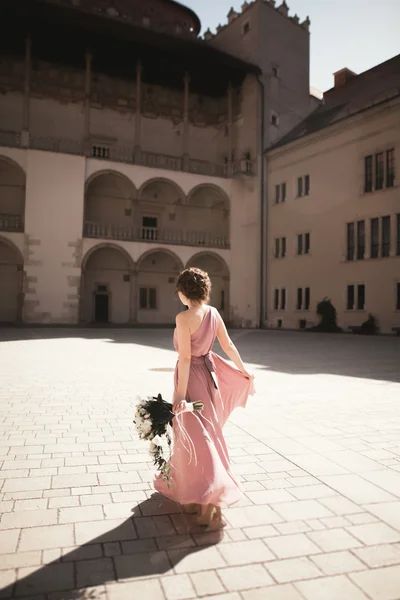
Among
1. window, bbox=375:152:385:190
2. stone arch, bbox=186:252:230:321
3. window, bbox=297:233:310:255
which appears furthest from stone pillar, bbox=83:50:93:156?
window, bbox=375:152:385:190

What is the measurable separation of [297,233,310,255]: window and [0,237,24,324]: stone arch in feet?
56.4

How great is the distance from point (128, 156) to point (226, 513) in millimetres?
31876

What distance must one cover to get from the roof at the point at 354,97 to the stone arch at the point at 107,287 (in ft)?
41.8

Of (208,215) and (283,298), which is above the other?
(208,215)

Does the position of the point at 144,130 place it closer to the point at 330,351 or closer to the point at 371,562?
the point at 330,351

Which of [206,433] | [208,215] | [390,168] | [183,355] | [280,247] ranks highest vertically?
[390,168]

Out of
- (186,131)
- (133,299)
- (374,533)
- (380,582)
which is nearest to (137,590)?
(380,582)

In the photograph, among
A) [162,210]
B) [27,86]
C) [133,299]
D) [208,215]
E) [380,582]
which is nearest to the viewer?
[380,582]

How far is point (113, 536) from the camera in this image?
9.77ft

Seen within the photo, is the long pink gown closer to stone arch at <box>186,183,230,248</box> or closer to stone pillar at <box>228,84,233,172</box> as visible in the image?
stone arch at <box>186,183,230,248</box>

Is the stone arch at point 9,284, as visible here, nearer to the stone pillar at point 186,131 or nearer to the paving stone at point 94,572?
the stone pillar at point 186,131

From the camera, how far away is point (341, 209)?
88.2 feet

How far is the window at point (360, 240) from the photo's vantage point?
2564cm

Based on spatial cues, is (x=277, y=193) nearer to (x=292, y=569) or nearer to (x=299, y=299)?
(x=299, y=299)
